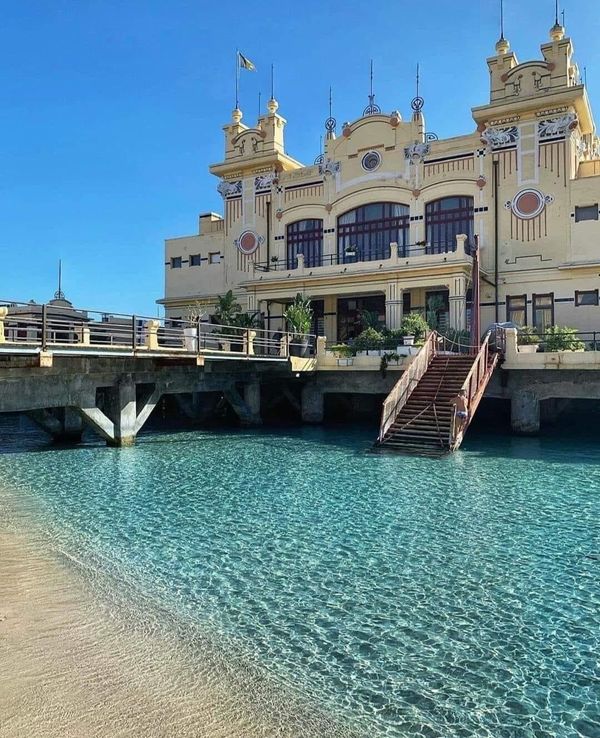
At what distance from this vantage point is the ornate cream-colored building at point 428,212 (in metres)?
28.3

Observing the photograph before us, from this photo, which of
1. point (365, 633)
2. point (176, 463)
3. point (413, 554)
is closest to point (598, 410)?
point (176, 463)

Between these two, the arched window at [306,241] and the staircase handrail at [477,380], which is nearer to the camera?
the staircase handrail at [477,380]

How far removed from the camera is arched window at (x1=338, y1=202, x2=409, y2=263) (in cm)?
3228

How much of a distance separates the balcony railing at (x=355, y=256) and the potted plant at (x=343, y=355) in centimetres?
613

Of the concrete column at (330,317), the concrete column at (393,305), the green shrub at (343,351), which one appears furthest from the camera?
the concrete column at (330,317)

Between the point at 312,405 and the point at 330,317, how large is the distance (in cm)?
799

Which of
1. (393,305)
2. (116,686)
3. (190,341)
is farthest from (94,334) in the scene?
(393,305)

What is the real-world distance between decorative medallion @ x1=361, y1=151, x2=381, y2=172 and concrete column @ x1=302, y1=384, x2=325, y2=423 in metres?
14.0

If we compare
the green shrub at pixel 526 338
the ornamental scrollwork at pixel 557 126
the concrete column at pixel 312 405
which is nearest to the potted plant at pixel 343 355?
the concrete column at pixel 312 405

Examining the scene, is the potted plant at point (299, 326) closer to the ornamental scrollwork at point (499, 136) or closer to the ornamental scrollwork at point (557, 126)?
the ornamental scrollwork at point (499, 136)

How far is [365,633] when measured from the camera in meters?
6.58

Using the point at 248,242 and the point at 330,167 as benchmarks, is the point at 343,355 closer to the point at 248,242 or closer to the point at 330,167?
the point at 248,242

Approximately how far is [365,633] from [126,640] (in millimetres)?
2669

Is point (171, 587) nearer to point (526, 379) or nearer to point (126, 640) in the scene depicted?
point (126, 640)
